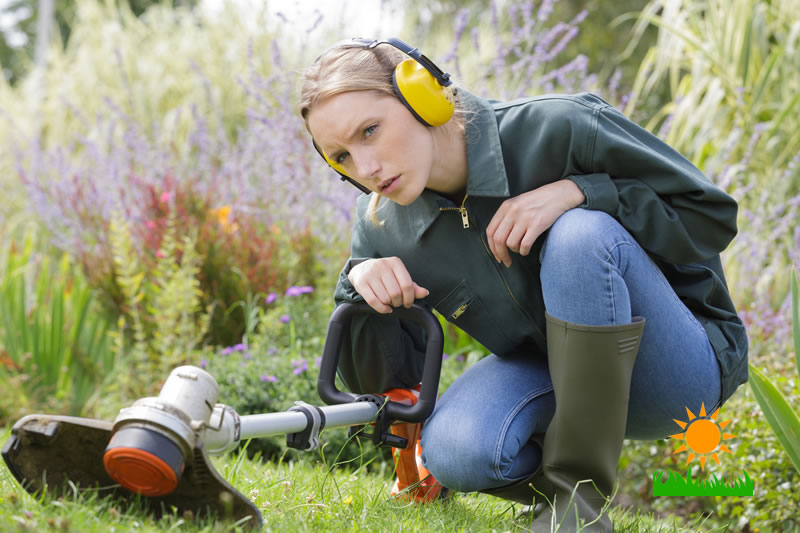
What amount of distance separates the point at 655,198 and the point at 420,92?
0.57 metres

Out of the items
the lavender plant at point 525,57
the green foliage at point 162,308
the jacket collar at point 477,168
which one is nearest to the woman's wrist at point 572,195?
the jacket collar at point 477,168

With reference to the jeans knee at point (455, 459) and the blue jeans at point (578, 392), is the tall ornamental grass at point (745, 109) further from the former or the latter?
the jeans knee at point (455, 459)

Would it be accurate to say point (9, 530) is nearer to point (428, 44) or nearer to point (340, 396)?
point (340, 396)

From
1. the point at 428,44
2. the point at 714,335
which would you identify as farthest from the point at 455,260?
the point at 428,44

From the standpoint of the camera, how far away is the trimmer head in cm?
139

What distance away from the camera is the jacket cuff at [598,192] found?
5.69 feet

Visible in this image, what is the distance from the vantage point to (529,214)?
5.68 feet

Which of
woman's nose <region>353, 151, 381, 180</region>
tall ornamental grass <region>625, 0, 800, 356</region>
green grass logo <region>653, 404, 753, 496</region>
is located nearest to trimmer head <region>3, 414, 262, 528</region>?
woman's nose <region>353, 151, 381, 180</region>

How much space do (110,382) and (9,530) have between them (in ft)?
8.93

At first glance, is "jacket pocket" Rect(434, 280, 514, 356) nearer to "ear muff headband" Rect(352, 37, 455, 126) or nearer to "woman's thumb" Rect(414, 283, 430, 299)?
"woman's thumb" Rect(414, 283, 430, 299)

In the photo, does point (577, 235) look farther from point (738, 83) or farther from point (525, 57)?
point (738, 83)

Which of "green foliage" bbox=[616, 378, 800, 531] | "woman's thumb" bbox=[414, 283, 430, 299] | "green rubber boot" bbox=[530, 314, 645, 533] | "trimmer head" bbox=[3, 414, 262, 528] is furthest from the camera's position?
"green foliage" bbox=[616, 378, 800, 531]

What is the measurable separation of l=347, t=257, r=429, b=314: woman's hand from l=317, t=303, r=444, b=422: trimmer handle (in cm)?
4

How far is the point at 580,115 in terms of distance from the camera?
1778 millimetres
